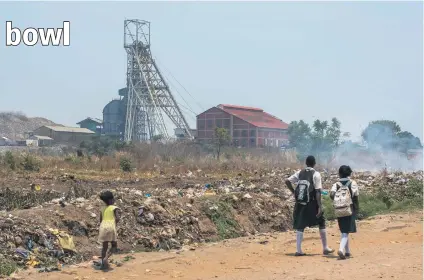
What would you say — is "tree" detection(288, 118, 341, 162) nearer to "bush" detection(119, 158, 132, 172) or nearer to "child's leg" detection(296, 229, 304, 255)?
"bush" detection(119, 158, 132, 172)

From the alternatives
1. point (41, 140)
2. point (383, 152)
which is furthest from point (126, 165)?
point (41, 140)

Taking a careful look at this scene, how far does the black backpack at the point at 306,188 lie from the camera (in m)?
8.62

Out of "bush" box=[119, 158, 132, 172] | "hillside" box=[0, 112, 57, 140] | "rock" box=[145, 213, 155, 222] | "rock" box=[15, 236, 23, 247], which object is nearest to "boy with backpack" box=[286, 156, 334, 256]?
"rock" box=[145, 213, 155, 222]

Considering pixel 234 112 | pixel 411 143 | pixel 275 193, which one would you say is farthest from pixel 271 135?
pixel 275 193

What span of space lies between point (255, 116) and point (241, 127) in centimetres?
434

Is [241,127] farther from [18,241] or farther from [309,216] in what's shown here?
[18,241]

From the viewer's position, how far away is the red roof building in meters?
57.3

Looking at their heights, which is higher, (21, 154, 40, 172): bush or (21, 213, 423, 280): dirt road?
(21, 154, 40, 172): bush

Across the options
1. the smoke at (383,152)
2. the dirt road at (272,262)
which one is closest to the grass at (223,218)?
the dirt road at (272,262)

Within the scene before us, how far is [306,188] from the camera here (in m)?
8.61

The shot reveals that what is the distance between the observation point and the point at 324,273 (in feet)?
24.0

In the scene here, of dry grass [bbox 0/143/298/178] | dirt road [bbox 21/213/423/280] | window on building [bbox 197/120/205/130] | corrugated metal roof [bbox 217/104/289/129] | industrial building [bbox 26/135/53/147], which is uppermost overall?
corrugated metal roof [bbox 217/104/289/129]

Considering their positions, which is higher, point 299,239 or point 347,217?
point 347,217

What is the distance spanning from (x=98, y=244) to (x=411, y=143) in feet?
127
